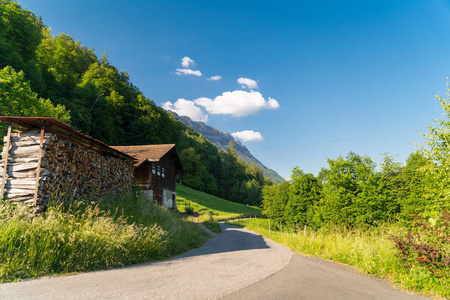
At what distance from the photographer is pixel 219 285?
19.5 ft

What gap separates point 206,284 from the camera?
5988 millimetres

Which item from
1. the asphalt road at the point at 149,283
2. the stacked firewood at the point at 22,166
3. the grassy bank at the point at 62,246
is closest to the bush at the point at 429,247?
the asphalt road at the point at 149,283

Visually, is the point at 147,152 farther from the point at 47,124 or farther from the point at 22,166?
the point at 22,166

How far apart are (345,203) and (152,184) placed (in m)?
19.4

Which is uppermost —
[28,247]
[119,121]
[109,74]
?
[109,74]

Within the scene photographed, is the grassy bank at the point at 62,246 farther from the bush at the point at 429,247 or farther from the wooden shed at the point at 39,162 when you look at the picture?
the bush at the point at 429,247

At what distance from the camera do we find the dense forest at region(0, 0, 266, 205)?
24.8 m

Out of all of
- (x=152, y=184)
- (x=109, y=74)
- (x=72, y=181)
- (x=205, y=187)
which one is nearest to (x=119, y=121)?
(x=109, y=74)

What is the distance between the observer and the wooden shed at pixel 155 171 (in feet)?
85.7

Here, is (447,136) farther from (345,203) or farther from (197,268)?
(197,268)

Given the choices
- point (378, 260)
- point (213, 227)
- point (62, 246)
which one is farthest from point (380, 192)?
point (62, 246)

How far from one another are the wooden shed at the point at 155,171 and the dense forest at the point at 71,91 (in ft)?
34.5

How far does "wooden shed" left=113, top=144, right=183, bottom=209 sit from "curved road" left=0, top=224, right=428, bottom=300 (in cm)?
1751

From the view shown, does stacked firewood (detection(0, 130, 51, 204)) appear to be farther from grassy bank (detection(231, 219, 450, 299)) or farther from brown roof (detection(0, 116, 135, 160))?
grassy bank (detection(231, 219, 450, 299))
